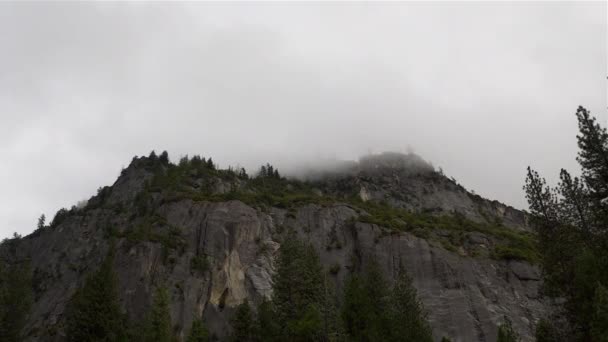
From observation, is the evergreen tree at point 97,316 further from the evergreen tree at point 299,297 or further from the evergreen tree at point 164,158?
the evergreen tree at point 164,158

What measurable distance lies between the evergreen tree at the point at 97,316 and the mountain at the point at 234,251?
2695cm

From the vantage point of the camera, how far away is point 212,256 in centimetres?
8931

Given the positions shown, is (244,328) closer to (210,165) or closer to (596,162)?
(596,162)

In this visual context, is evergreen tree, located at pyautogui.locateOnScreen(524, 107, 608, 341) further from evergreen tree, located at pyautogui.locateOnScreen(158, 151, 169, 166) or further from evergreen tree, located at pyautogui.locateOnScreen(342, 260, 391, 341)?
evergreen tree, located at pyautogui.locateOnScreen(158, 151, 169, 166)

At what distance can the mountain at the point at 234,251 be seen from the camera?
8162 cm

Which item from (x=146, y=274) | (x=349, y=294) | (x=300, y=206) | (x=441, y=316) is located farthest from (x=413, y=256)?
(x=146, y=274)

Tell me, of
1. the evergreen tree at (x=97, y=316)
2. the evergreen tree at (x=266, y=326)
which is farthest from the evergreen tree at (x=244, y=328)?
the evergreen tree at (x=97, y=316)

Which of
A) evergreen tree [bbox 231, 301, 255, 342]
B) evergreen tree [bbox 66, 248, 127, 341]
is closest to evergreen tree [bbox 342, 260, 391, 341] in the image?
evergreen tree [bbox 231, 301, 255, 342]

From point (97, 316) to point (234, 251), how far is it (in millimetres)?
45402

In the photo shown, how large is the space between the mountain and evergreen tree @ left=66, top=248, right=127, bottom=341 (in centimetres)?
2695

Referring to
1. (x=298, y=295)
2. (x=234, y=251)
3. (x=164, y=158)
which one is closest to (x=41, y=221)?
(x=164, y=158)

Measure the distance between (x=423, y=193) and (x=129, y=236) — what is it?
101 meters

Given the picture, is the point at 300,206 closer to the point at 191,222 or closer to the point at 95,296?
the point at 191,222

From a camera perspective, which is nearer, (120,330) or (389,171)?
(120,330)
